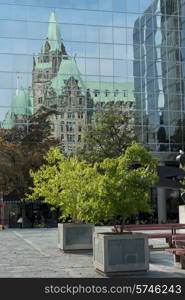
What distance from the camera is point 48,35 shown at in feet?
162

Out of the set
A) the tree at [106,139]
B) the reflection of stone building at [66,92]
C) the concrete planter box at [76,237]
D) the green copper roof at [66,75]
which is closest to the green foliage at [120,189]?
the concrete planter box at [76,237]

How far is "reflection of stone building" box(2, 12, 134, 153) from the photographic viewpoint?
48.5 meters

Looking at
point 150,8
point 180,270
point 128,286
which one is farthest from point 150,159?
point 150,8

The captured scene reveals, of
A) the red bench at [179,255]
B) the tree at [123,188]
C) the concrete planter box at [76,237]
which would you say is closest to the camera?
the tree at [123,188]

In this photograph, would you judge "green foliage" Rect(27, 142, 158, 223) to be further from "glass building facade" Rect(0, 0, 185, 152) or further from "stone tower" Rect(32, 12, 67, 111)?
"stone tower" Rect(32, 12, 67, 111)

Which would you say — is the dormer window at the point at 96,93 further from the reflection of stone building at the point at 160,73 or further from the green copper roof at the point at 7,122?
the green copper roof at the point at 7,122

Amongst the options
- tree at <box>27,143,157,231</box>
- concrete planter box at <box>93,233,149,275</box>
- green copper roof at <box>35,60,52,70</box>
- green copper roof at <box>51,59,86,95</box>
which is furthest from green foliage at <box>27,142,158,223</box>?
green copper roof at <box>35,60,52,70</box>

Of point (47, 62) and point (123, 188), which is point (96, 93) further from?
point (123, 188)

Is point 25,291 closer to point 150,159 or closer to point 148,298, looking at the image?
point 148,298

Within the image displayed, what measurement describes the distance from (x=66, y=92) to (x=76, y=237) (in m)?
33.7

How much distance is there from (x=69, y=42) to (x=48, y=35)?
7.02ft

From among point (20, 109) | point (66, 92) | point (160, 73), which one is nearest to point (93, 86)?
point (66, 92)

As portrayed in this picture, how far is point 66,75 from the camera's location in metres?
49.7

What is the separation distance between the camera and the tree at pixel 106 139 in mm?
42562
